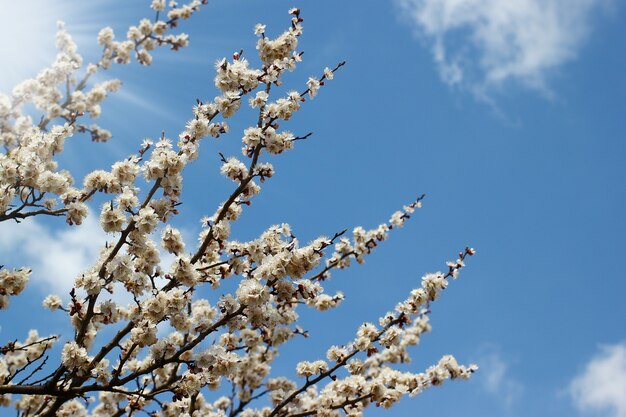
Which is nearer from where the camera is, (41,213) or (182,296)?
(182,296)

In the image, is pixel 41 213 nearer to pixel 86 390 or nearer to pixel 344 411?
pixel 86 390

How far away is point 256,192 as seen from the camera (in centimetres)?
710

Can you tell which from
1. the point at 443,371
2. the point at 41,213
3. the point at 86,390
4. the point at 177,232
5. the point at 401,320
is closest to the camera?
the point at 86,390

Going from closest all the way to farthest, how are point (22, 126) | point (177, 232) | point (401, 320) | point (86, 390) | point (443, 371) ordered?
point (86, 390) → point (177, 232) → point (401, 320) → point (443, 371) → point (22, 126)

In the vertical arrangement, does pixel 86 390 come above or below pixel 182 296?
below

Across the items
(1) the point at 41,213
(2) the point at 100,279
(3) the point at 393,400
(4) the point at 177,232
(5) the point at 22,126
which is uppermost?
(5) the point at 22,126

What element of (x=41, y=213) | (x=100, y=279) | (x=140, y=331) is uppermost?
(x=41, y=213)

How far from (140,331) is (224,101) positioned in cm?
305

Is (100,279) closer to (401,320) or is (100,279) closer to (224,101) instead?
(224,101)

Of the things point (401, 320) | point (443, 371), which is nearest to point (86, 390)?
point (401, 320)

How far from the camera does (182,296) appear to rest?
21.2ft

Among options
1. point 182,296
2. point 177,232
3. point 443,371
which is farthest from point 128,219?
point 443,371

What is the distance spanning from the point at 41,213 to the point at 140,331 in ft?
8.62

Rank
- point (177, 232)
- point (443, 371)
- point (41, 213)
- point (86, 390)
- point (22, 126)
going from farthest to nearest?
point (22, 126) < point (443, 371) < point (41, 213) < point (177, 232) < point (86, 390)
